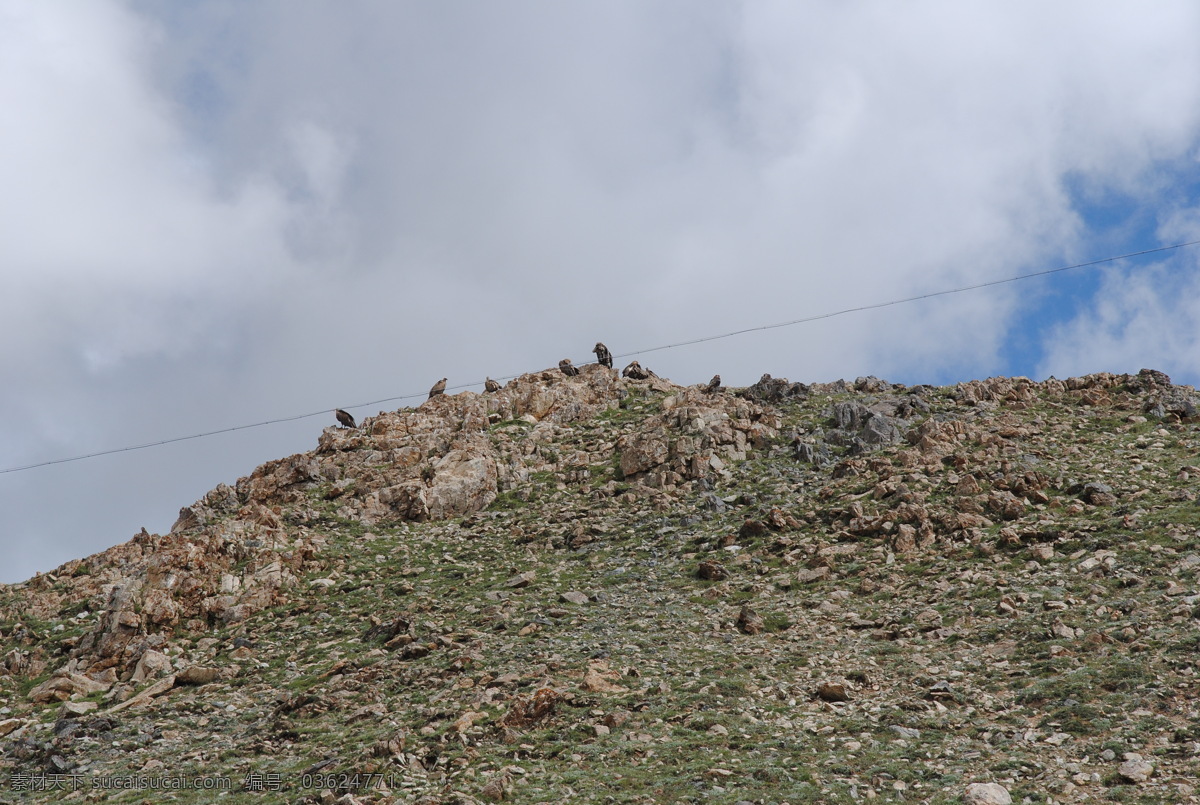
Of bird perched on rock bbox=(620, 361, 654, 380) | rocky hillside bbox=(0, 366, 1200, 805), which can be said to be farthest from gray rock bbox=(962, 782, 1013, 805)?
bird perched on rock bbox=(620, 361, 654, 380)

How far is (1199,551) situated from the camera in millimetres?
23906

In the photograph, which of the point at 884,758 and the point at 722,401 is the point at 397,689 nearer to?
the point at 884,758

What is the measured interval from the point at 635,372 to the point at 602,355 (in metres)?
2.28

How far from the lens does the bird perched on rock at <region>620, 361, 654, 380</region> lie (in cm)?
Result: 5203

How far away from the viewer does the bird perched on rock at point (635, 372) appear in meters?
52.0

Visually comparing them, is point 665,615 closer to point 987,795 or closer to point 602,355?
point 987,795

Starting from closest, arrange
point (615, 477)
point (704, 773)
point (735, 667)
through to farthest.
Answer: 1. point (704, 773)
2. point (735, 667)
3. point (615, 477)

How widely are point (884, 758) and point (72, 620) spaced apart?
2788cm

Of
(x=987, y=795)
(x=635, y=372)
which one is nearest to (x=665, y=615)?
(x=987, y=795)

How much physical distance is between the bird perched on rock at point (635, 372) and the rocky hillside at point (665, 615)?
6247 mm

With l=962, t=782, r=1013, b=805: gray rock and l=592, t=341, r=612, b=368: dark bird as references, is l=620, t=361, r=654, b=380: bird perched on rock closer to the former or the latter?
l=592, t=341, r=612, b=368: dark bird

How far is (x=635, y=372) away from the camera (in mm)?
52219

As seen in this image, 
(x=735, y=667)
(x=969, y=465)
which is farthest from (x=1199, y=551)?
(x=735, y=667)

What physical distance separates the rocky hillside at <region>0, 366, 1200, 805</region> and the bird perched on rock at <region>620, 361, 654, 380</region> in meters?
6.25
